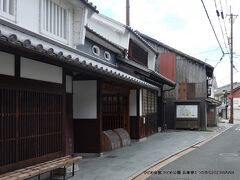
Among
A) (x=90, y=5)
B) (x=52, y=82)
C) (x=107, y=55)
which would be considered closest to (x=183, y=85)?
(x=107, y=55)

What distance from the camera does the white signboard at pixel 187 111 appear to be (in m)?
36.8

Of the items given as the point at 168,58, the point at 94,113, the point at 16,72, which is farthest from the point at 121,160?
the point at 168,58

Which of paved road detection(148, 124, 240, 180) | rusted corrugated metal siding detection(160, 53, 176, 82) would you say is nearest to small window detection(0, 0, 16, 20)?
paved road detection(148, 124, 240, 180)

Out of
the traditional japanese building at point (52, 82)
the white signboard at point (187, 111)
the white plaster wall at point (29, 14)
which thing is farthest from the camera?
the white signboard at point (187, 111)

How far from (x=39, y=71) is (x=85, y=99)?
230 inches

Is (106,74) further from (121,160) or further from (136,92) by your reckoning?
(136,92)

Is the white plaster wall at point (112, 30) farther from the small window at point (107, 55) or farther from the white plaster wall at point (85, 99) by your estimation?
the white plaster wall at point (85, 99)

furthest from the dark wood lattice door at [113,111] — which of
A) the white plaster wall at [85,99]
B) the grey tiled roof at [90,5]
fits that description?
the grey tiled roof at [90,5]

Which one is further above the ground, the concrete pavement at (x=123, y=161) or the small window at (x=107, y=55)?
the small window at (x=107, y=55)

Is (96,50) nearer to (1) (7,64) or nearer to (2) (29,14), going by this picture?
(2) (29,14)

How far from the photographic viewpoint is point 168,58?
37.4 meters

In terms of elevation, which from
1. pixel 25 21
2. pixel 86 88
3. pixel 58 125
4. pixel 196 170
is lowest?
pixel 196 170

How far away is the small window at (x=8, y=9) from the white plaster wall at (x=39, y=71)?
154cm

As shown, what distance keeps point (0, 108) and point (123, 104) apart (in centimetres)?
1395
